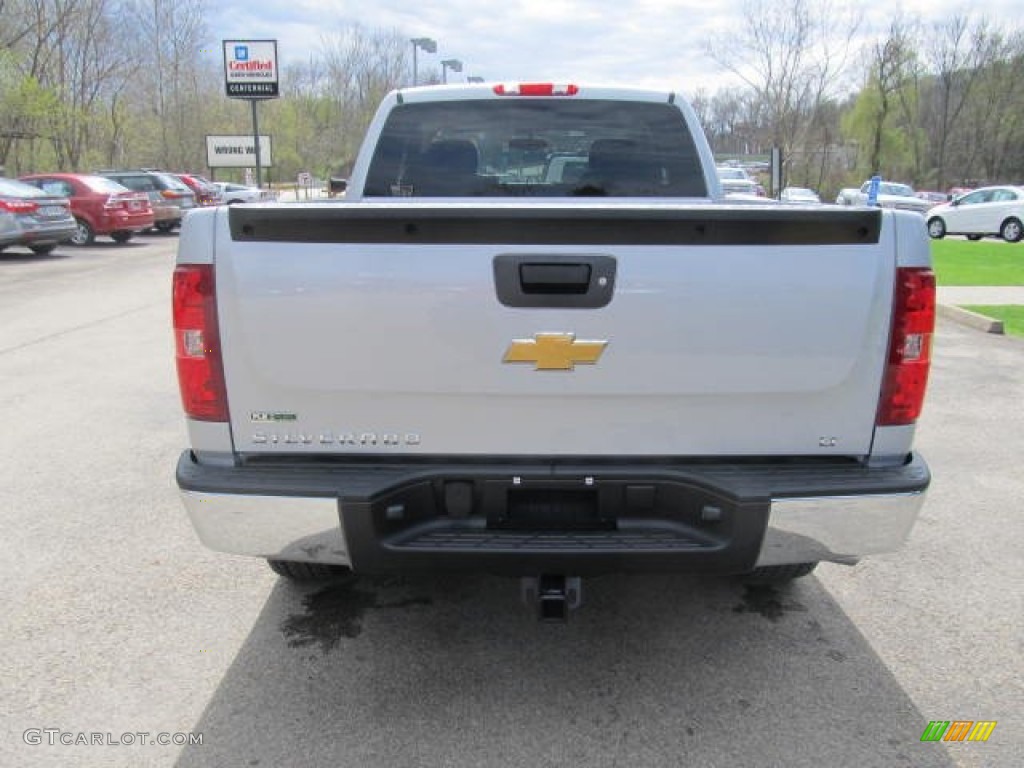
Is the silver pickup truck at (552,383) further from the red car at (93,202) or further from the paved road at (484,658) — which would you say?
the red car at (93,202)

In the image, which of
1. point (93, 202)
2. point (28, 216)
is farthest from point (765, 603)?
point (93, 202)

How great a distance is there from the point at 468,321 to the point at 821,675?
1817 millimetres

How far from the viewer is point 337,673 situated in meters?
3.00

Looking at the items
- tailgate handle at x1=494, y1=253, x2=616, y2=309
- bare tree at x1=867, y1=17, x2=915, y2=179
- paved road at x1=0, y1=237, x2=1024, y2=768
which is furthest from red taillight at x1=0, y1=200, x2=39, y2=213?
bare tree at x1=867, y1=17, x2=915, y2=179

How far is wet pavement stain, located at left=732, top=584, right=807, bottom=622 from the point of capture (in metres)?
3.47

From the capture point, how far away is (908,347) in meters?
2.50

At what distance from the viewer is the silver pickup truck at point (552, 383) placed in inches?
94.8

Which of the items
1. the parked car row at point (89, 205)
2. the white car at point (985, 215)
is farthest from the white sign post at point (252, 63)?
the white car at point (985, 215)

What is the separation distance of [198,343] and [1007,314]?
1103cm

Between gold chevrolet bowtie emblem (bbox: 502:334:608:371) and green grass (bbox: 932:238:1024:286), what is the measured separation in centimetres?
1311

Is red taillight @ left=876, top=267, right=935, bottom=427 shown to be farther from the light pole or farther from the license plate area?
the light pole

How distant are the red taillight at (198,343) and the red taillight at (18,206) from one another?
16434 millimetres

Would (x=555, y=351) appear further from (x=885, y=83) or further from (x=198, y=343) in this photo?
(x=885, y=83)

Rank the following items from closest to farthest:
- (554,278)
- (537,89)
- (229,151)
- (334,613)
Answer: (554,278) < (334,613) < (537,89) < (229,151)
